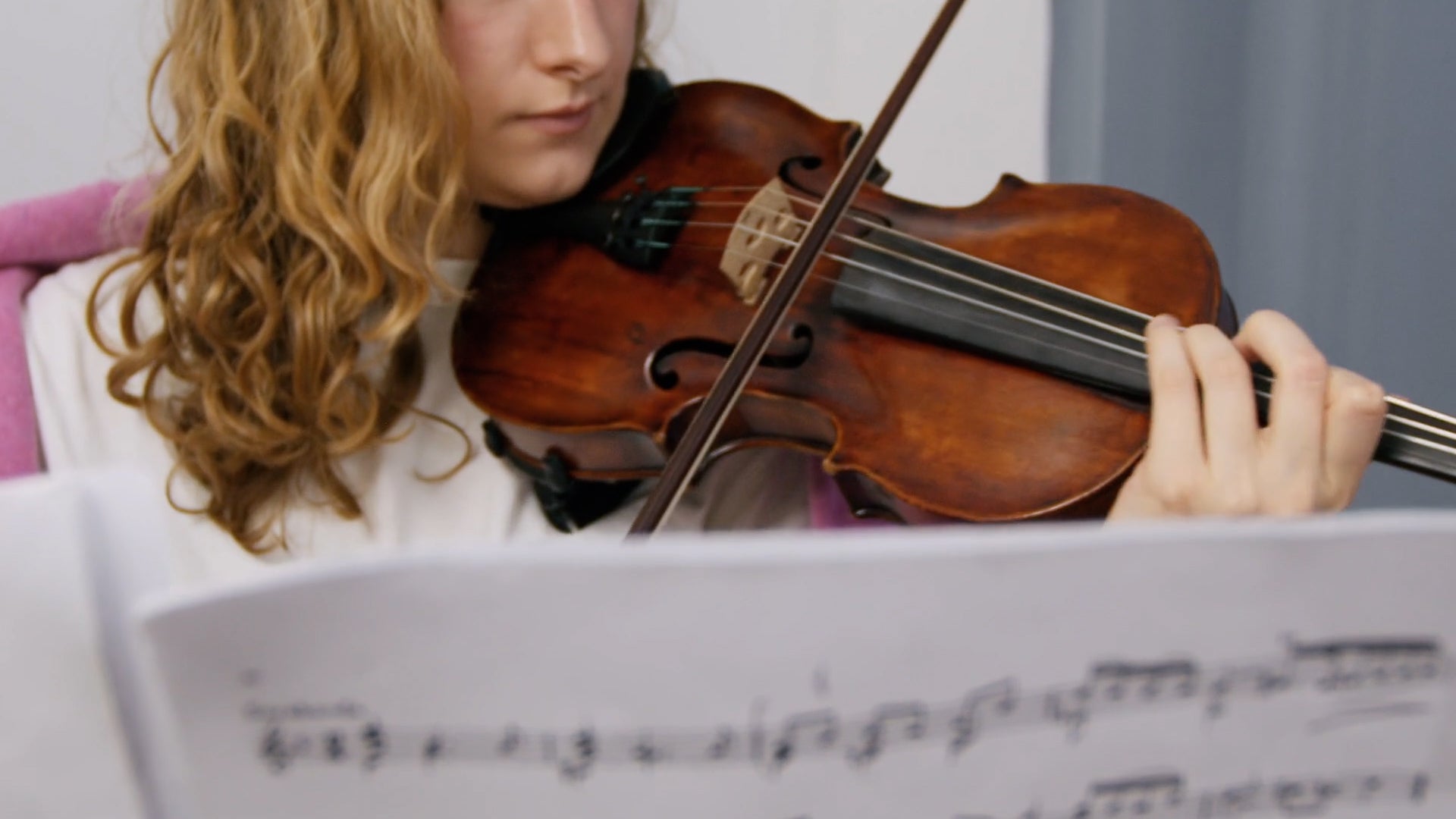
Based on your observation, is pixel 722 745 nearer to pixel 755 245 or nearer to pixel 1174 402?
pixel 1174 402

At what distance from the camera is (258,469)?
0.81m

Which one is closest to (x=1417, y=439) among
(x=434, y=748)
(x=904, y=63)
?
(x=434, y=748)

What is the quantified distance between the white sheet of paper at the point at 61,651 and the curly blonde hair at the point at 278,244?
434mm

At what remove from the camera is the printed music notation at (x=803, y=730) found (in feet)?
1.19

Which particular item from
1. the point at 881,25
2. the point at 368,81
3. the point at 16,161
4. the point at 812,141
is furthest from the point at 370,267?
the point at 881,25

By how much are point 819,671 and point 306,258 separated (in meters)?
0.57

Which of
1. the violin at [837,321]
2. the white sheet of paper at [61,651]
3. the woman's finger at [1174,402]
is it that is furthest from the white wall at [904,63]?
the white sheet of paper at [61,651]

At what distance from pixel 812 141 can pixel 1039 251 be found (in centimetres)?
19

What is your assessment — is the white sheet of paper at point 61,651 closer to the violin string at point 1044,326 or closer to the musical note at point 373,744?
the musical note at point 373,744

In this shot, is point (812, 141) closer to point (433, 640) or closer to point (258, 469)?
point (258, 469)

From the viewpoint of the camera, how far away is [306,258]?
810mm

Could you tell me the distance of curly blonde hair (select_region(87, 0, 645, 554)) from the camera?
783 millimetres

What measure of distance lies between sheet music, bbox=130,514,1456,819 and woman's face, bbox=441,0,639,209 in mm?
528

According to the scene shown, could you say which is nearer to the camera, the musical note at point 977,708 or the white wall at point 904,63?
the musical note at point 977,708
